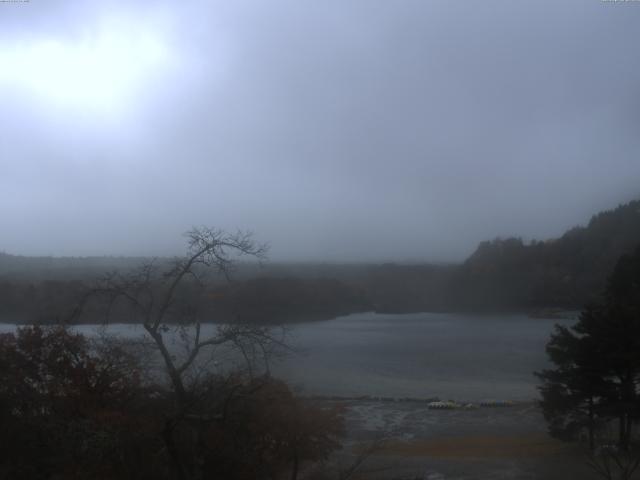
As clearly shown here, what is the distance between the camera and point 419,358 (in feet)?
90.9

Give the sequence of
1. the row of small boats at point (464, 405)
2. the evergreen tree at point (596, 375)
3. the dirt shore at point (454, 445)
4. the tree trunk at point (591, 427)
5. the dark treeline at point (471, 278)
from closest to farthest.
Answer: the dirt shore at point (454, 445), the evergreen tree at point (596, 375), the tree trunk at point (591, 427), the row of small boats at point (464, 405), the dark treeline at point (471, 278)

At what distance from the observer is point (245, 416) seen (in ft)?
19.0

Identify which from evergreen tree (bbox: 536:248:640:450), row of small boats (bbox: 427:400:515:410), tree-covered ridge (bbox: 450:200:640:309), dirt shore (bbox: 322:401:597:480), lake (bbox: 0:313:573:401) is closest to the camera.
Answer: dirt shore (bbox: 322:401:597:480)

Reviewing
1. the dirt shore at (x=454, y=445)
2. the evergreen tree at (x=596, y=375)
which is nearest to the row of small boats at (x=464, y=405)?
the dirt shore at (x=454, y=445)

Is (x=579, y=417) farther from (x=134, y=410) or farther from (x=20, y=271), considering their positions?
(x=20, y=271)

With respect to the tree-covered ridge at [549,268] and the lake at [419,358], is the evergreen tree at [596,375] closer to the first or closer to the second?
the lake at [419,358]

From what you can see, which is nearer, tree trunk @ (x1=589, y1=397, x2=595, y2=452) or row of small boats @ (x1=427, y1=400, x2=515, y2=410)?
tree trunk @ (x1=589, y1=397, x2=595, y2=452)

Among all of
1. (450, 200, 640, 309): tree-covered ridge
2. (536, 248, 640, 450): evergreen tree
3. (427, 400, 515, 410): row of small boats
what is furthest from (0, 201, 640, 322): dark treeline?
(536, 248, 640, 450): evergreen tree

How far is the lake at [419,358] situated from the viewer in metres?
20.6

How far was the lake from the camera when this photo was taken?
20.6 m

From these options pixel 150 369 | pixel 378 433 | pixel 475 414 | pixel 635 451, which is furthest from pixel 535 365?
pixel 150 369

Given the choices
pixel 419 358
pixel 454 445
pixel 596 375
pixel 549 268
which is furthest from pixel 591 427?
pixel 549 268

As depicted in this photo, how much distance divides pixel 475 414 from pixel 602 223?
3051 cm

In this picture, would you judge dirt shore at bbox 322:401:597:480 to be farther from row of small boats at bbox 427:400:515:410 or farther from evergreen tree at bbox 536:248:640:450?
evergreen tree at bbox 536:248:640:450
